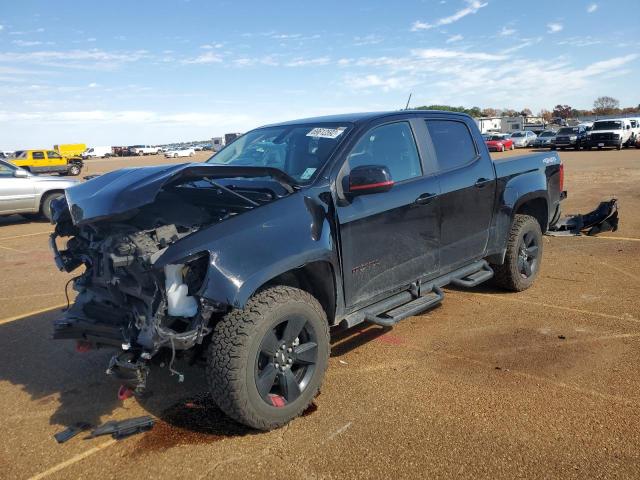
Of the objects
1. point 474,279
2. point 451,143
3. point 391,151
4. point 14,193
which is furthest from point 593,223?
point 14,193

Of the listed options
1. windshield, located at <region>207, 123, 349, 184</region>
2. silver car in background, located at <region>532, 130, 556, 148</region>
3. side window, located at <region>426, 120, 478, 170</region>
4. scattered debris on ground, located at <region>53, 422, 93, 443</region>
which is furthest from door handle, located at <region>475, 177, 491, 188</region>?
silver car in background, located at <region>532, 130, 556, 148</region>

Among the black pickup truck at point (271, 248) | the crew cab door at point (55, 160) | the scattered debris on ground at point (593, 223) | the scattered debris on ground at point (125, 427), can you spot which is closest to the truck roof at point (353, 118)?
the black pickup truck at point (271, 248)

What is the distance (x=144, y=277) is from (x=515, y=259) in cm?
391

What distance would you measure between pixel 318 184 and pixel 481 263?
2256 mm

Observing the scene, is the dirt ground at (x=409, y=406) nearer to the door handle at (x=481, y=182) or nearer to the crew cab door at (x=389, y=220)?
the crew cab door at (x=389, y=220)

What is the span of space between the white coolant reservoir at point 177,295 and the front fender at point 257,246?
61 mm

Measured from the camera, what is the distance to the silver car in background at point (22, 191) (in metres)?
11.8

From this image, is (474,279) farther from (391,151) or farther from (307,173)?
(307,173)

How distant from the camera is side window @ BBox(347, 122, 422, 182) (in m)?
3.90

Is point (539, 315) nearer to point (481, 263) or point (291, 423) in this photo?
point (481, 263)

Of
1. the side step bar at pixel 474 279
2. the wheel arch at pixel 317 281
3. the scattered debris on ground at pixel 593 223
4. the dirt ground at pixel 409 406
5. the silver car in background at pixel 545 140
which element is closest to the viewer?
the dirt ground at pixel 409 406

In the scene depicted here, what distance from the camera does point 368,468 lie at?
2781 millimetres

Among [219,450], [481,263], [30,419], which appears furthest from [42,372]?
[481,263]

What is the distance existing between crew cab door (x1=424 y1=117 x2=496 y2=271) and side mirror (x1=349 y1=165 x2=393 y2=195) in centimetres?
106
